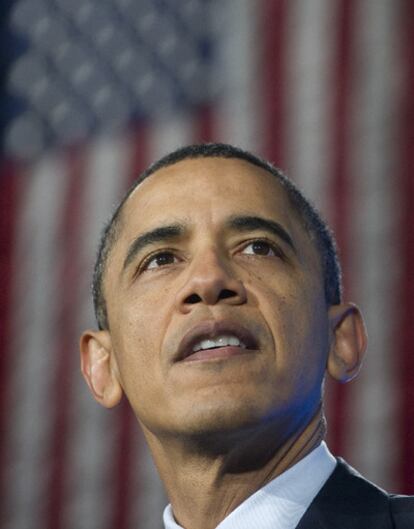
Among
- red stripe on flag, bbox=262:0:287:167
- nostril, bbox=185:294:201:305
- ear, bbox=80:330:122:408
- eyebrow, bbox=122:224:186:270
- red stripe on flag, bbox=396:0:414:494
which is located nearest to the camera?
nostril, bbox=185:294:201:305

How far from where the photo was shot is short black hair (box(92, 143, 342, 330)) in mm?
1530

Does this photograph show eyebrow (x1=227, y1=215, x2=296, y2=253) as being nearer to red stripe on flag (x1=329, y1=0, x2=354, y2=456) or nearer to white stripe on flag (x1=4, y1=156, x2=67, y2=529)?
red stripe on flag (x1=329, y1=0, x2=354, y2=456)

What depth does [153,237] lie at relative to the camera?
1.43 meters

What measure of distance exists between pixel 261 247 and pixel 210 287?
0.54 feet

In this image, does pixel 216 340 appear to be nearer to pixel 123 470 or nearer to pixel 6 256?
pixel 123 470

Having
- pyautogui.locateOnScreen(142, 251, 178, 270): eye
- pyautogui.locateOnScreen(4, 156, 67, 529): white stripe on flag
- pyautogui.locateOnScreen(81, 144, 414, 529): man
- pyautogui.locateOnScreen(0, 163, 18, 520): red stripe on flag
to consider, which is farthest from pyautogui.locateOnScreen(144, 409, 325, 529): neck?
pyautogui.locateOnScreen(0, 163, 18, 520): red stripe on flag

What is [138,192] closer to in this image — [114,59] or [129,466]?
[129,466]

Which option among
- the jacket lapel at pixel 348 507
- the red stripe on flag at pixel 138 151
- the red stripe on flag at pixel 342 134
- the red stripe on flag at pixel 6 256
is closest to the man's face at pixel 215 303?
the jacket lapel at pixel 348 507

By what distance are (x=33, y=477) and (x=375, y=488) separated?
7.97ft

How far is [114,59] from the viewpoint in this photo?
14.3 ft

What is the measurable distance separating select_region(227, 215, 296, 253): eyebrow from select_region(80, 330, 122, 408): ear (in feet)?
0.93

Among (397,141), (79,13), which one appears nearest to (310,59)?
(397,141)

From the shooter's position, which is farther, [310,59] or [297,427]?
[310,59]

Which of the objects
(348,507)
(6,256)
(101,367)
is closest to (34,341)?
(6,256)
